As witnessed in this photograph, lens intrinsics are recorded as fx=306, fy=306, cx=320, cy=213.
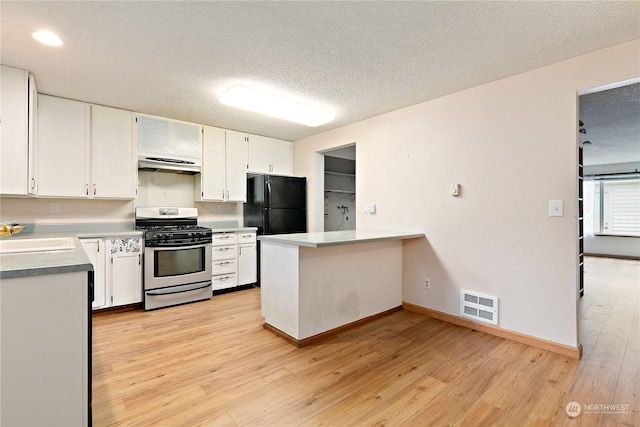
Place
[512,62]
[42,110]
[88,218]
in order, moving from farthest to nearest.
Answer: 1. [88,218]
2. [42,110]
3. [512,62]

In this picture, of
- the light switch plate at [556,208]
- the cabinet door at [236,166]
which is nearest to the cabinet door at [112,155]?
the cabinet door at [236,166]

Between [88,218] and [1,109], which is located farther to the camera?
[88,218]

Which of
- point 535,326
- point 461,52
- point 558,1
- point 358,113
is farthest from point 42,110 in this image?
point 535,326

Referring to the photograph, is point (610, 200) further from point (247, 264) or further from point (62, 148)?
point (62, 148)

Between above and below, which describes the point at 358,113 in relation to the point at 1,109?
above

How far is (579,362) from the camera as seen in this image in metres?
2.31

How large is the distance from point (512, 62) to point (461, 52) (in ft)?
1.65

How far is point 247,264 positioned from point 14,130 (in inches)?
110

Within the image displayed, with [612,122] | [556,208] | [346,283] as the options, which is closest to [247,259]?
[346,283]

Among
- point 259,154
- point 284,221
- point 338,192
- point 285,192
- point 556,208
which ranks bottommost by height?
point 284,221

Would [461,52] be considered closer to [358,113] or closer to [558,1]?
[558,1]

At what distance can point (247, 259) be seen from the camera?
442cm

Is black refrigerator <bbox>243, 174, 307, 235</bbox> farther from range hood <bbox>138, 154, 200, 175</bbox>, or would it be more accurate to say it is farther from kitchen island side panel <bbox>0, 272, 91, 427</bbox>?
kitchen island side panel <bbox>0, 272, 91, 427</bbox>

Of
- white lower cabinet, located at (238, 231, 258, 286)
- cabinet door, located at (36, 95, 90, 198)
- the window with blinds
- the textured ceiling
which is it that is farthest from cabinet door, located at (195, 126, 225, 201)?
the window with blinds
